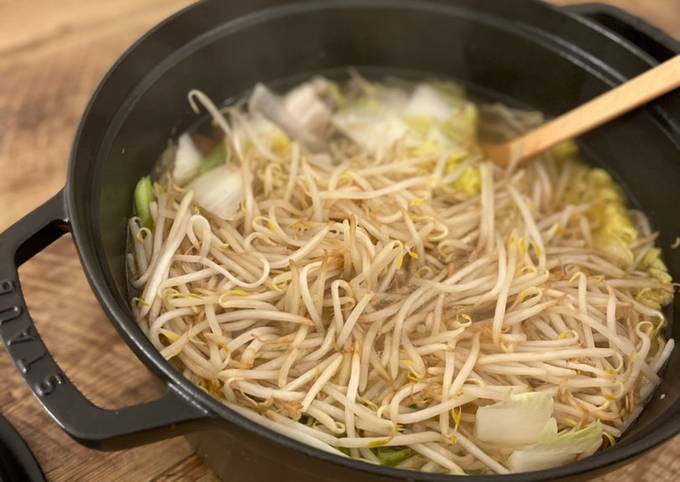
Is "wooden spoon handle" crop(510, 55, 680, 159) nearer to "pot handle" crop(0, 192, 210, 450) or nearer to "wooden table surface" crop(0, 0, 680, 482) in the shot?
"wooden table surface" crop(0, 0, 680, 482)

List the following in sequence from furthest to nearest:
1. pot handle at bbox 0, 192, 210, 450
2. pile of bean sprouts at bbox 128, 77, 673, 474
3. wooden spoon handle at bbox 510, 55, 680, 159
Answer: wooden spoon handle at bbox 510, 55, 680, 159 → pile of bean sprouts at bbox 128, 77, 673, 474 → pot handle at bbox 0, 192, 210, 450

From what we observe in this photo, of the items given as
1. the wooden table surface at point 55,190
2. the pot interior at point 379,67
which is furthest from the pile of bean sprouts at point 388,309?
the wooden table surface at point 55,190

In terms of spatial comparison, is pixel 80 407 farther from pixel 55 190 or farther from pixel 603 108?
pixel 603 108

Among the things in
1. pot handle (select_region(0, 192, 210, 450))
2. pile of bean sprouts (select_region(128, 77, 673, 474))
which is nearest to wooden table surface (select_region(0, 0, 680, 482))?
pile of bean sprouts (select_region(128, 77, 673, 474))

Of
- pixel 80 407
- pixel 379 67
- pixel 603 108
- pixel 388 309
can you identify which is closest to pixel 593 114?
pixel 603 108

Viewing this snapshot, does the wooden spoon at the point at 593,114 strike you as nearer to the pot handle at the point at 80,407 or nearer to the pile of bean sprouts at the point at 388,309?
the pile of bean sprouts at the point at 388,309
